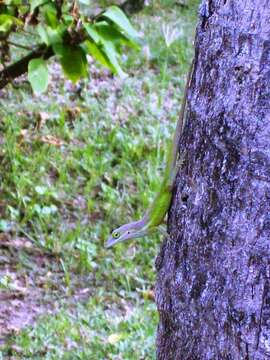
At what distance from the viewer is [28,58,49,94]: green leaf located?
4.30 metres

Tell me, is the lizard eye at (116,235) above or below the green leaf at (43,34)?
below

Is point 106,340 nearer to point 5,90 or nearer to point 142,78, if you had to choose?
point 5,90

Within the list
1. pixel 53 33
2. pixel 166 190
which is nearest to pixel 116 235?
pixel 166 190

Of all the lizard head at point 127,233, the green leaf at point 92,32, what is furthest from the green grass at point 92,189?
the green leaf at point 92,32

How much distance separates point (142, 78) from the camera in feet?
24.8

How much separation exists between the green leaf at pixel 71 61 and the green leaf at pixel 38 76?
14cm

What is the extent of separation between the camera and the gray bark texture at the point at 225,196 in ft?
6.91

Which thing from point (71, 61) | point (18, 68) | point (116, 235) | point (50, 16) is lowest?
point (116, 235)

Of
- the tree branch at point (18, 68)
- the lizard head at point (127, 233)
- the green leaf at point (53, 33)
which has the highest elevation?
the green leaf at point (53, 33)

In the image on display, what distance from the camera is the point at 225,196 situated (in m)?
2.19

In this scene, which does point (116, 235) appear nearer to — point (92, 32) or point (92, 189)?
point (92, 32)

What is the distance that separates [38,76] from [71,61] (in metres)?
0.28

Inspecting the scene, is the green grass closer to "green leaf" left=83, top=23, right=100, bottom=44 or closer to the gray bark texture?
"green leaf" left=83, top=23, right=100, bottom=44

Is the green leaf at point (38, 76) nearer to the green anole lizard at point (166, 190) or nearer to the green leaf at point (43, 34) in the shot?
the green leaf at point (43, 34)
